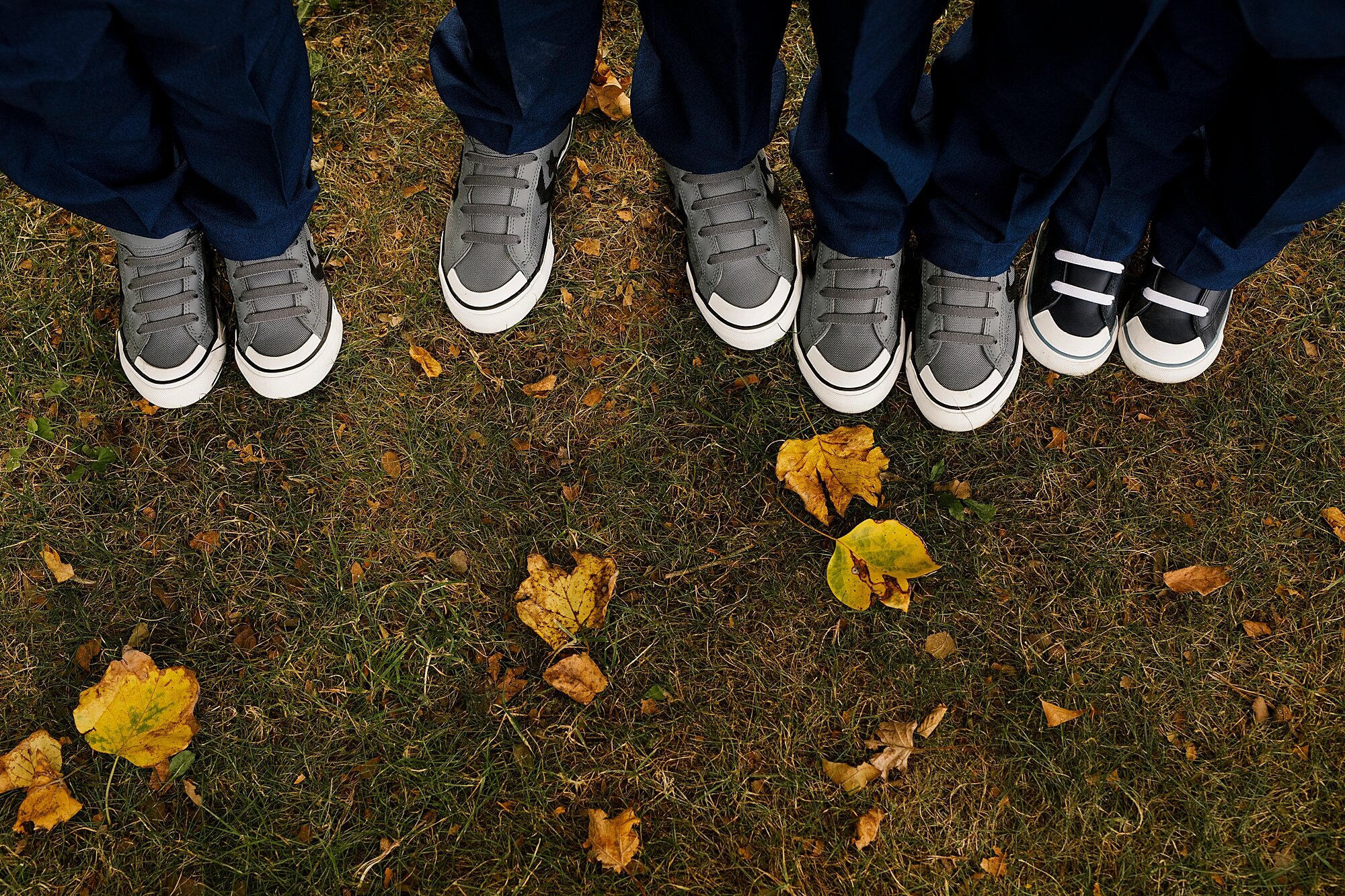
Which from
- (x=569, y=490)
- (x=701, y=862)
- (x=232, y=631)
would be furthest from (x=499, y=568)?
(x=701, y=862)

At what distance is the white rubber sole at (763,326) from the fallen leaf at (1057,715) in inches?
41.5

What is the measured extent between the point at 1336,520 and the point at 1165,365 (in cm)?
54

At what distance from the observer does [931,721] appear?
1.77 meters

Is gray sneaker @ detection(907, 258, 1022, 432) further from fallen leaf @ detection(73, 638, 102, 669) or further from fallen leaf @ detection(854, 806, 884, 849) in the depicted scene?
fallen leaf @ detection(73, 638, 102, 669)

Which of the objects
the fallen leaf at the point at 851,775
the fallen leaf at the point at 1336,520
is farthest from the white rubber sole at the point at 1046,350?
the fallen leaf at the point at 851,775

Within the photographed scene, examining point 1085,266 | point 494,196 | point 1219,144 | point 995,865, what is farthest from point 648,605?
point 1219,144

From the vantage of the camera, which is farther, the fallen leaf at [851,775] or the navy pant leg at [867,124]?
the fallen leaf at [851,775]

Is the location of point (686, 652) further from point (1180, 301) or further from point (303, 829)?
point (1180, 301)

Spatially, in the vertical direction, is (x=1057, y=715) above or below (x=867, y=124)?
below

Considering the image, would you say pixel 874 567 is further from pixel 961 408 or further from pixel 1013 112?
pixel 1013 112

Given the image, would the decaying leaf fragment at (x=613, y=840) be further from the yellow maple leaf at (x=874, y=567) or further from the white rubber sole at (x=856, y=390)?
the white rubber sole at (x=856, y=390)

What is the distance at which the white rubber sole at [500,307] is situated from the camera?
1.96m

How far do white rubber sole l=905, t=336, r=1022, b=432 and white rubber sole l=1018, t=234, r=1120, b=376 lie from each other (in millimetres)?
51

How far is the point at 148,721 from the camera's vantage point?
1752 mm
